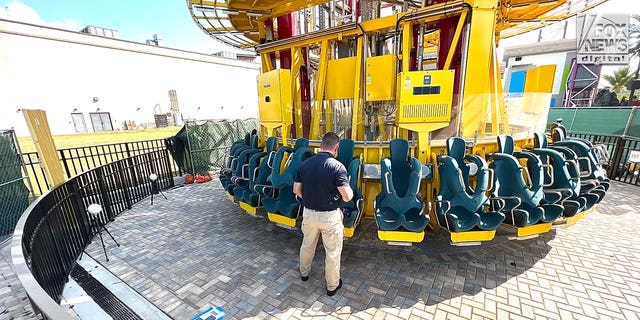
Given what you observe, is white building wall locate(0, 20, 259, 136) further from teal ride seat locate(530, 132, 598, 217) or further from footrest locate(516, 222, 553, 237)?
footrest locate(516, 222, 553, 237)

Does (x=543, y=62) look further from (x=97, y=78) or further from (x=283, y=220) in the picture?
(x=97, y=78)

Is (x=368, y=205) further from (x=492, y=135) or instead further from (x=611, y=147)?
Answer: (x=611, y=147)

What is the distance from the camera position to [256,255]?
11.8 feet

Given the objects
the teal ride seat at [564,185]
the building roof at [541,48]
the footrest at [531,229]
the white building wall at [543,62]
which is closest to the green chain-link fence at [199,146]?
the footrest at [531,229]

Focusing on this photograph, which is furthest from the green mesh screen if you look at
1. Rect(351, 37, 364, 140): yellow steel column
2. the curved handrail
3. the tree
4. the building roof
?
the tree

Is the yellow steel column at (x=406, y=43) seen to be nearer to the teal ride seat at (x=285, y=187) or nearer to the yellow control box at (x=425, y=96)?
the yellow control box at (x=425, y=96)

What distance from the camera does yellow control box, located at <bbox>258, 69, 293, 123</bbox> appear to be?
14.5 feet

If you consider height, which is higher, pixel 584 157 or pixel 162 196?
pixel 584 157

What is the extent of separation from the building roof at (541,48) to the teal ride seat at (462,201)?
29117 mm

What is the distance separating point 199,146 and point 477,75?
7.29 m

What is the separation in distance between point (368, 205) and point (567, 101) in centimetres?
2559

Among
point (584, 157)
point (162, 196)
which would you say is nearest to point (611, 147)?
point (584, 157)

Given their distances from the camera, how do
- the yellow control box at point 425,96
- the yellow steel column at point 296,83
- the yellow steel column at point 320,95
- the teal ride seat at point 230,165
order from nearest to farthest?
the yellow control box at point 425,96
the yellow steel column at point 320,95
the teal ride seat at point 230,165
the yellow steel column at point 296,83

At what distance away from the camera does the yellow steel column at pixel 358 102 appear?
432cm
